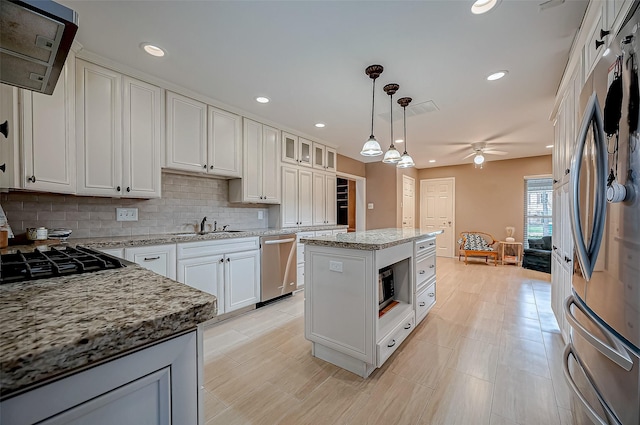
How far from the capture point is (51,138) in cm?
189

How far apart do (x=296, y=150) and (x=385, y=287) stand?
253cm

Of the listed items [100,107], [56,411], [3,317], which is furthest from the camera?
[100,107]

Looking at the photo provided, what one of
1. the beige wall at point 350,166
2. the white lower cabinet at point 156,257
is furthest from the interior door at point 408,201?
the white lower cabinet at point 156,257

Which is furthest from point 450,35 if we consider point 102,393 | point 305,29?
point 102,393

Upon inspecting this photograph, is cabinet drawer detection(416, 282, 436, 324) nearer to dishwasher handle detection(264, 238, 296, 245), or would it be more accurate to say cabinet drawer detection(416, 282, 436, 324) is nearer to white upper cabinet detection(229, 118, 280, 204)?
dishwasher handle detection(264, 238, 296, 245)

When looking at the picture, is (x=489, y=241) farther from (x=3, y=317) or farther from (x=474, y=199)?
(x=3, y=317)

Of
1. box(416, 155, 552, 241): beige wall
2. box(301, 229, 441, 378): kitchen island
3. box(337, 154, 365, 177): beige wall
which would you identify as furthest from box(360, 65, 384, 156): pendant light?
box(416, 155, 552, 241): beige wall

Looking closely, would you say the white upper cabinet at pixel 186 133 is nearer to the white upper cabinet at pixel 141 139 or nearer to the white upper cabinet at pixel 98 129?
the white upper cabinet at pixel 141 139

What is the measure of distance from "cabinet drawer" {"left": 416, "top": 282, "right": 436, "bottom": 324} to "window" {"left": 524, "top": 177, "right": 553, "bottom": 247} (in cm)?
439

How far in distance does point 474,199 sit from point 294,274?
5191 mm

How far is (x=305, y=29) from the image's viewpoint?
1.82 m

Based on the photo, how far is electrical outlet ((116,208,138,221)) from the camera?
251 centimetres

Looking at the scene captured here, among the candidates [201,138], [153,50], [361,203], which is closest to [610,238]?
[153,50]

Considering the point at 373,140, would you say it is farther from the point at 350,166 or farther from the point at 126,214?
the point at 350,166
